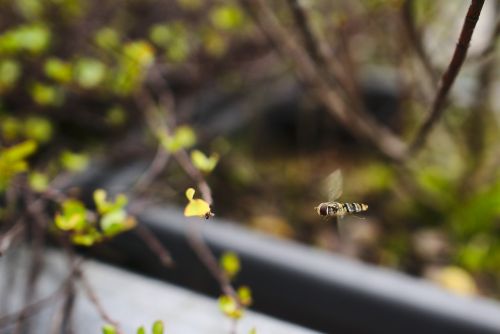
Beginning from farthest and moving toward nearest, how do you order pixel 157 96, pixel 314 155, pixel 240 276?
pixel 314 155 < pixel 157 96 < pixel 240 276

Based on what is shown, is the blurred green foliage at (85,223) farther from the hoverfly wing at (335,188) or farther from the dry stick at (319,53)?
the dry stick at (319,53)

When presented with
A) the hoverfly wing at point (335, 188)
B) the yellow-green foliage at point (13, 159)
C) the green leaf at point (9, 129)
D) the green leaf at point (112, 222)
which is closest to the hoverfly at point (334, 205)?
the hoverfly wing at point (335, 188)

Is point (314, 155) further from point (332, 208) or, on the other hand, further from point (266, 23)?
point (332, 208)

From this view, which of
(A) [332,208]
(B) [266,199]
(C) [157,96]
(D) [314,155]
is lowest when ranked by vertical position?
(A) [332,208]

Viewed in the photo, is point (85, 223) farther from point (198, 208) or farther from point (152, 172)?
point (152, 172)

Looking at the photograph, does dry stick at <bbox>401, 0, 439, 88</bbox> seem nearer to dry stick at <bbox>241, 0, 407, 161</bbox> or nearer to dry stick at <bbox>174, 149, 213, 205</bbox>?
dry stick at <bbox>241, 0, 407, 161</bbox>

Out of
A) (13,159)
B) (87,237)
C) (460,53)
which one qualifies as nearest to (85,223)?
(87,237)

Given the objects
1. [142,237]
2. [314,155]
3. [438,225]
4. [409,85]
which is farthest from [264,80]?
[142,237]

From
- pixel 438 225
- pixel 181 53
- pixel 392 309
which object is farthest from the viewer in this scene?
pixel 438 225
